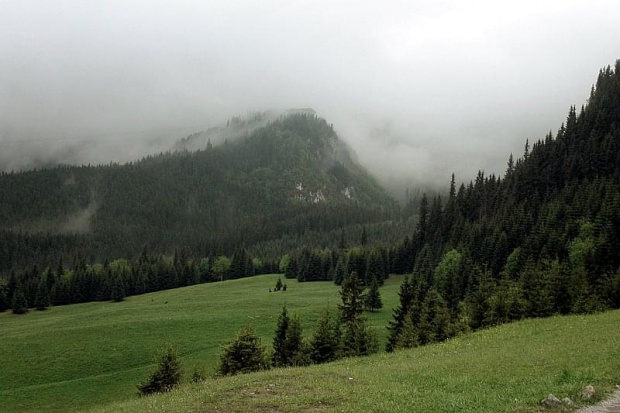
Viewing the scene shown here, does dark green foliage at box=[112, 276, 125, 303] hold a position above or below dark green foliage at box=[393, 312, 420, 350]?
below

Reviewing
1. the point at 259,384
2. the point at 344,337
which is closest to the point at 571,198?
the point at 344,337

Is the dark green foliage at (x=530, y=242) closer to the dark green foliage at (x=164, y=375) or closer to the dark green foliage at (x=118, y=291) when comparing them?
the dark green foliage at (x=164, y=375)

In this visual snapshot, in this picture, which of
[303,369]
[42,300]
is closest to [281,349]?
[303,369]

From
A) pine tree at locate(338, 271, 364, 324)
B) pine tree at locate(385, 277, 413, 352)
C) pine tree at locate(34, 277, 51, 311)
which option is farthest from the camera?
pine tree at locate(34, 277, 51, 311)

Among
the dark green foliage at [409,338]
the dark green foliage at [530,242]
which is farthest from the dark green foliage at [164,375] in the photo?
the dark green foliage at [530,242]

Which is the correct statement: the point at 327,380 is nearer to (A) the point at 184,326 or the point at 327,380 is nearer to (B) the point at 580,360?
(B) the point at 580,360

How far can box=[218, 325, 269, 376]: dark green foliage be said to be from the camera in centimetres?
4184

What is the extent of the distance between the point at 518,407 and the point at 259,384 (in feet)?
46.0

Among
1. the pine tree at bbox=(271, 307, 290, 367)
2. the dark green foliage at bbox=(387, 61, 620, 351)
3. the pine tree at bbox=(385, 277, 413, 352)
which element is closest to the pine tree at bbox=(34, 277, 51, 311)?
the dark green foliage at bbox=(387, 61, 620, 351)

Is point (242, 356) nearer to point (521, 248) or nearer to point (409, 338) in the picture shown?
point (409, 338)

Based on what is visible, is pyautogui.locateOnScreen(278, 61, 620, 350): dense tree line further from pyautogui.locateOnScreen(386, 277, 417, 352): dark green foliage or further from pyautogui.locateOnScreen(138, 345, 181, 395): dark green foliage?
pyautogui.locateOnScreen(138, 345, 181, 395): dark green foliage

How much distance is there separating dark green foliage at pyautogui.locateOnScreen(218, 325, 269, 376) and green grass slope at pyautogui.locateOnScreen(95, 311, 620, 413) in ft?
46.0

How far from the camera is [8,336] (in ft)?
291

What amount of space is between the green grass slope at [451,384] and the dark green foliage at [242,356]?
1402 cm
